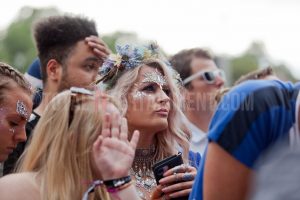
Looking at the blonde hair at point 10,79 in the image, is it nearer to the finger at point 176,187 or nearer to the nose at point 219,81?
the finger at point 176,187

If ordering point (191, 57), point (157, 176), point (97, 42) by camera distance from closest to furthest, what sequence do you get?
point (157, 176), point (97, 42), point (191, 57)

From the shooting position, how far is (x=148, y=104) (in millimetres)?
4203

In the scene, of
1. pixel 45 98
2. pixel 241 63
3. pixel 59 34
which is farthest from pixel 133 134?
pixel 241 63

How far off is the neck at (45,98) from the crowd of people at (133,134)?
27 millimetres

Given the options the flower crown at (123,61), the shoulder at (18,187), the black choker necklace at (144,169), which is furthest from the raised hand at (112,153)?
the flower crown at (123,61)

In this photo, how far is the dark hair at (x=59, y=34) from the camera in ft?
18.4

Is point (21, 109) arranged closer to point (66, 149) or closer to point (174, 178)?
point (66, 149)

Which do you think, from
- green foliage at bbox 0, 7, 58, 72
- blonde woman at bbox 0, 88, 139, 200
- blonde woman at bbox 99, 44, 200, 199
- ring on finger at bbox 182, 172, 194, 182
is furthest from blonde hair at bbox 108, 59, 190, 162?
green foliage at bbox 0, 7, 58, 72

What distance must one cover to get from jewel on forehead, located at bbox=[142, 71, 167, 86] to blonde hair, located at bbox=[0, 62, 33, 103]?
854 millimetres

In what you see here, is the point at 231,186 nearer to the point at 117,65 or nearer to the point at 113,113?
the point at 113,113

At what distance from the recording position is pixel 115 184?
2.88m

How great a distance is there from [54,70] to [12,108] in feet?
6.01

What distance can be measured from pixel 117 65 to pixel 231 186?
208cm

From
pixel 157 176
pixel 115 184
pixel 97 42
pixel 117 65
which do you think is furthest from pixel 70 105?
pixel 97 42
